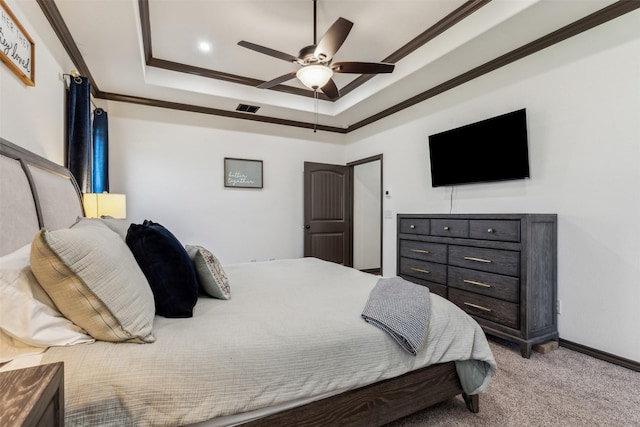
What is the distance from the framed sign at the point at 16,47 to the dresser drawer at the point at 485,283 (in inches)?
138

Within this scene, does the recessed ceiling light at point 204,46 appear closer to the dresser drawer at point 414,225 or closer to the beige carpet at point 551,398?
the dresser drawer at point 414,225

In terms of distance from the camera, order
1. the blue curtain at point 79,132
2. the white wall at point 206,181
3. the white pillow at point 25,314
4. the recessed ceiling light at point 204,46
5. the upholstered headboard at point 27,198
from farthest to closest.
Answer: the white wall at point 206,181, the recessed ceiling light at point 204,46, the blue curtain at point 79,132, the upholstered headboard at point 27,198, the white pillow at point 25,314

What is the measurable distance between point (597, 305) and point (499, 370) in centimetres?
100

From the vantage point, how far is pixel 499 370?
2152 millimetres

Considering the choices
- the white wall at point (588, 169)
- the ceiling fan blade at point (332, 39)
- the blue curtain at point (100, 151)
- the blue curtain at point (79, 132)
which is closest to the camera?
the ceiling fan blade at point (332, 39)

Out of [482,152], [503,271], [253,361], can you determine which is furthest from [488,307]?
[253,361]

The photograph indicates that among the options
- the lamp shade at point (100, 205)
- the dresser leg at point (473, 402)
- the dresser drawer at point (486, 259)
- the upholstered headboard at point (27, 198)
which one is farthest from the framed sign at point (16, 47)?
the dresser drawer at point (486, 259)

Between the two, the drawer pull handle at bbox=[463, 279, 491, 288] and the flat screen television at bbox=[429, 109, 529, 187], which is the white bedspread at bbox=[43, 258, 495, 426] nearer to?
the drawer pull handle at bbox=[463, 279, 491, 288]

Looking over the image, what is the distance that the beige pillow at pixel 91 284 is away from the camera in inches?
38.3

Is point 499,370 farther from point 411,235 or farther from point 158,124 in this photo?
point 158,124

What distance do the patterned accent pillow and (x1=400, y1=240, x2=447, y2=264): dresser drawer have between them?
2.13 m

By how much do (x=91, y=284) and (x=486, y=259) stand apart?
2722 millimetres

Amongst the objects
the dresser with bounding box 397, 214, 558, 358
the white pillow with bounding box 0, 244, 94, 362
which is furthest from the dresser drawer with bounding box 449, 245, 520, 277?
the white pillow with bounding box 0, 244, 94, 362

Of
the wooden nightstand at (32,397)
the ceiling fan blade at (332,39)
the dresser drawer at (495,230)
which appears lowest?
the wooden nightstand at (32,397)
